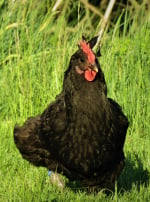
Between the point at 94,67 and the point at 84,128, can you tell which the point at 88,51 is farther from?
the point at 84,128

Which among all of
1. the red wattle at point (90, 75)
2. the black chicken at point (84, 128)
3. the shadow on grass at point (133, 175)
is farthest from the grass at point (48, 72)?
the red wattle at point (90, 75)

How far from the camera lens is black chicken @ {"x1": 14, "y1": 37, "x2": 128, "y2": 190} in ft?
17.5

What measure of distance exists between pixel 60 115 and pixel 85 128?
0.26m

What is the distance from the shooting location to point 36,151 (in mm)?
5852

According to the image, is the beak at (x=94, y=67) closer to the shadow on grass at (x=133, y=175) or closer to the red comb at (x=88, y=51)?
the red comb at (x=88, y=51)

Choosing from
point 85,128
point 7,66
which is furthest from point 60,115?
point 7,66

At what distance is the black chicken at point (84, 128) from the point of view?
535 centimetres

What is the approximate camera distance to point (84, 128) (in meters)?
5.43

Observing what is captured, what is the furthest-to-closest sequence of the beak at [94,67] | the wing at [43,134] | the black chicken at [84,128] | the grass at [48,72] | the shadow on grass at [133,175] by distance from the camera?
the grass at [48,72] < the shadow on grass at [133,175] < the wing at [43,134] < the black chicken at [84,128] < the beak at [94,67]

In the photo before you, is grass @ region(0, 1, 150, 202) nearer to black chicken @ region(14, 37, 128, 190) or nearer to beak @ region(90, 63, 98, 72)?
black chicken @ region(14, 37, 128, 190)

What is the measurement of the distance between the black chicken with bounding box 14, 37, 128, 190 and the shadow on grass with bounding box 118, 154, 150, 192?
559 millimetres

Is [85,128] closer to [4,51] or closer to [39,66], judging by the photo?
[39,66]

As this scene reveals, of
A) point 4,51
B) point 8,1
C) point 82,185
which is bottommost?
point 82,185

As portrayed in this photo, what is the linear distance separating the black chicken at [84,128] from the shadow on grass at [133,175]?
0.56 meters
